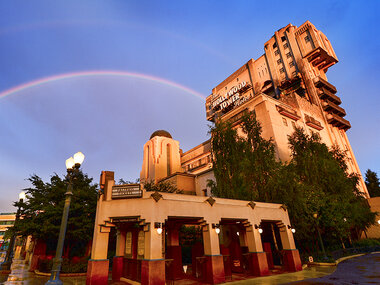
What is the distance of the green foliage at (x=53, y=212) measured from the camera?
19.3 m

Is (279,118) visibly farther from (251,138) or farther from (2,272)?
(2,272)

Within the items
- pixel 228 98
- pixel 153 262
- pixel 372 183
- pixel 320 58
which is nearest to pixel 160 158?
pixel 228 98

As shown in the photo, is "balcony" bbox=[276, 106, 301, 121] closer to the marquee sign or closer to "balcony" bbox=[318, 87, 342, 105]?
"balcony" bbox=[318, 87, 342, 105]

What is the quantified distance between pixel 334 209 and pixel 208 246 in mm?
15601

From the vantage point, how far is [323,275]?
14.4m

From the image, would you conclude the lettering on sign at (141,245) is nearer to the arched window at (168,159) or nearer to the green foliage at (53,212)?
the green foliage at (53,212)

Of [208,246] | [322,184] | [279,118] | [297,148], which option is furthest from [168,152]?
[208,246]

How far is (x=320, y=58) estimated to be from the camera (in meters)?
57.7

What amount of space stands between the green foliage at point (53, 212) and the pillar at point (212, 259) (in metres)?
12.7

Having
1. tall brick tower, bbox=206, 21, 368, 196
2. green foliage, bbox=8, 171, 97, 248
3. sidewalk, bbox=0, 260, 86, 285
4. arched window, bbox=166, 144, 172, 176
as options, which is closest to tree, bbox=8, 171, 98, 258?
green foliage, bbox=8, 171, 97, 248

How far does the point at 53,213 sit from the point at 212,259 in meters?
15.1

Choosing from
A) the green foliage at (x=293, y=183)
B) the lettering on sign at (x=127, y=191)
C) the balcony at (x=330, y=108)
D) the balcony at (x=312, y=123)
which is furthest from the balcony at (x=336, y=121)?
the lettering on sign at (x=127, y=191)

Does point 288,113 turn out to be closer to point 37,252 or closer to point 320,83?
point 320,83

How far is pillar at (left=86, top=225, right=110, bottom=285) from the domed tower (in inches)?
1753
